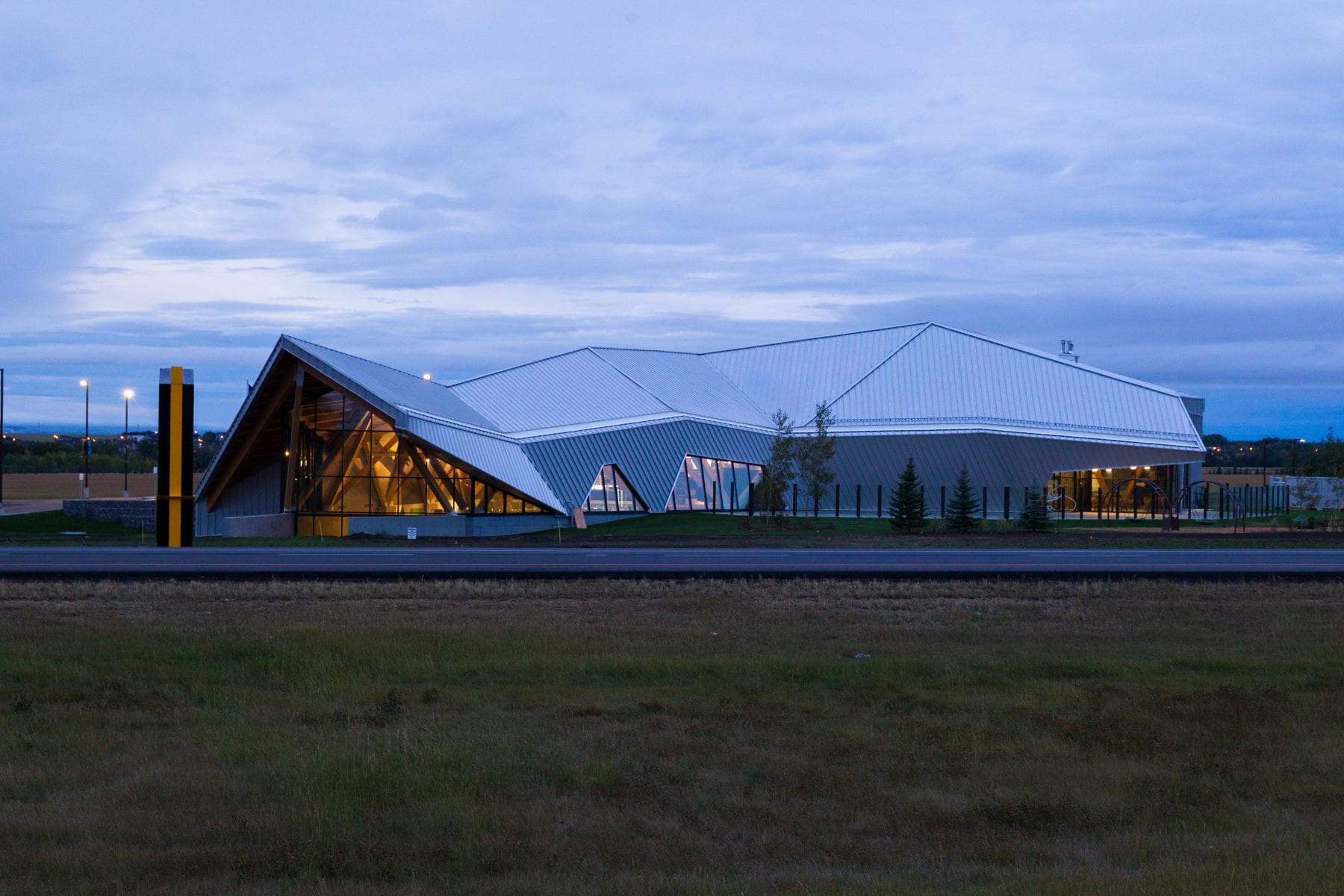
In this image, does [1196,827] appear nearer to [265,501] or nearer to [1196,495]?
[265,501]

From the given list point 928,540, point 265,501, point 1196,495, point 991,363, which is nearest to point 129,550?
point 265,501

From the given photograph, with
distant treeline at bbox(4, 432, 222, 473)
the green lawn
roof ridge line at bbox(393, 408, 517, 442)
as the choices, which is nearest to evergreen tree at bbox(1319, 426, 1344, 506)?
roof ridge line at bbox(393, 408, 517, 442)

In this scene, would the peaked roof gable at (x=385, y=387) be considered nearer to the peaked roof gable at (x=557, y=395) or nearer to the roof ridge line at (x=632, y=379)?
the peaked roof gable at (x=557, y=395)

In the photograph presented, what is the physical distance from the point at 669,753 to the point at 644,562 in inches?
633

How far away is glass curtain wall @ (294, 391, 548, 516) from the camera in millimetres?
42000

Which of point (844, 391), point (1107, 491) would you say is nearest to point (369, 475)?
point (844, 391)

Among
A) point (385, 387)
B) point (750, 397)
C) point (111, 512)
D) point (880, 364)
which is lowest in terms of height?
point (111, 512)

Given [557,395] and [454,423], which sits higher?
[557,395]

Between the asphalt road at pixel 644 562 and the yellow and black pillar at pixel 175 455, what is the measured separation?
188 centimetres

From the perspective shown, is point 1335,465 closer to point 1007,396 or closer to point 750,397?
point 1007,396

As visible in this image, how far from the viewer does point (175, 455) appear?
108 feet

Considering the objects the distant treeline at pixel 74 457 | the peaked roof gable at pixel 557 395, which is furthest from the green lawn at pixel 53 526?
the distant treeline at pixel 74 457

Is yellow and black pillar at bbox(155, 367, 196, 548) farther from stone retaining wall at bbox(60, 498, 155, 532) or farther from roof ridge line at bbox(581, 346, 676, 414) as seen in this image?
roof ridge line at bbox(581, 346, 676, 414)

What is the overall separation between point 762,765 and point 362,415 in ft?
117
